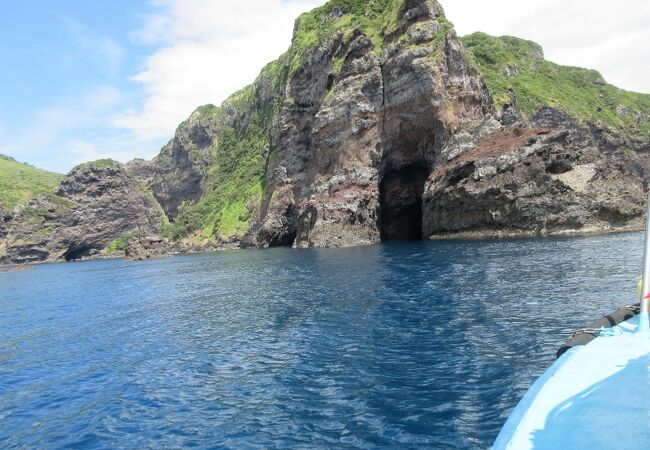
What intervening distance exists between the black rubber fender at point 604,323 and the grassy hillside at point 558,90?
147 meters

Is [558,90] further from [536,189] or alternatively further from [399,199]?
[536,189]

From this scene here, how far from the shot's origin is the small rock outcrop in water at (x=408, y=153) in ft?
Result: 223

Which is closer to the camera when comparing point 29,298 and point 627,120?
point 29,298

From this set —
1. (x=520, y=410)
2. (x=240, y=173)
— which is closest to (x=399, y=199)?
(x=520, y=410)

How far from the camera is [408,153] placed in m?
92.9

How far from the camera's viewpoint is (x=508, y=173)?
6925 cm

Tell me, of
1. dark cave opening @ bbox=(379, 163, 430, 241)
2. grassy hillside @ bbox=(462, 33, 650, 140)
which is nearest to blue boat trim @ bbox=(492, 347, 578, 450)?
dark cave opening @ bbox=(379, 163, 430, 241)

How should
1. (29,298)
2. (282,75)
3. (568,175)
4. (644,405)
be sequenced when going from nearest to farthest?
(644,405) → (29,298) → (568,175) → (282,75)

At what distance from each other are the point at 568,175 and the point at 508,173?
848 centimetres

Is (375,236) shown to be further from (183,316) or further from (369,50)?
(183,316)

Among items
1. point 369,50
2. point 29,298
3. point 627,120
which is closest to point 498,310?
point 29,298

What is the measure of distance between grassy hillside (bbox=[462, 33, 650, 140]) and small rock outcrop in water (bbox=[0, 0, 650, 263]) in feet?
4.72

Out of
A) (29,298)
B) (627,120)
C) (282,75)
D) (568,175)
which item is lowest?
(29,298)

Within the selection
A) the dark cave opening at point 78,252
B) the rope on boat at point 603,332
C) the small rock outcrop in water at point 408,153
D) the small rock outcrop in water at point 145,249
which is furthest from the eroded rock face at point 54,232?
the rope on boat at point 603,332
